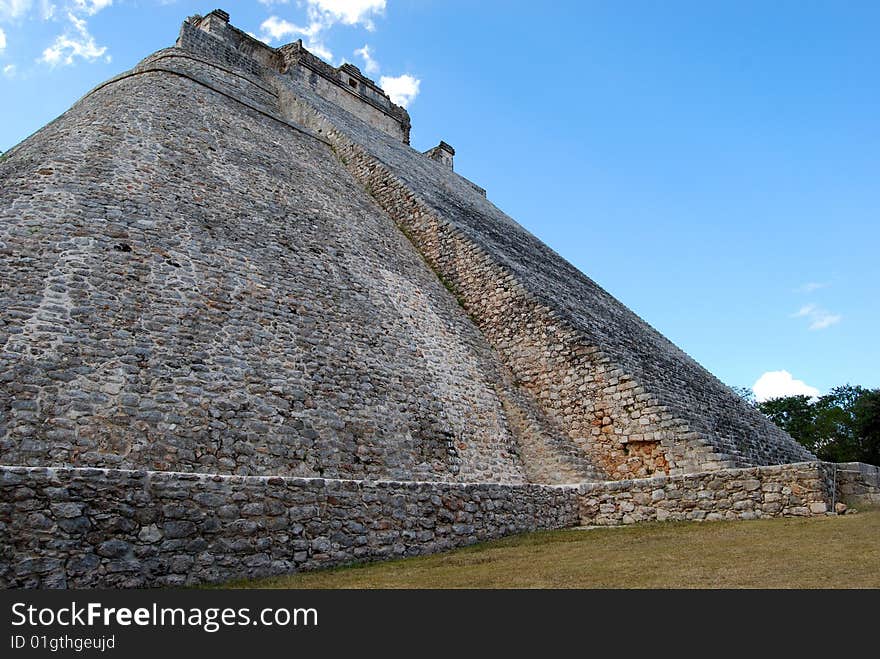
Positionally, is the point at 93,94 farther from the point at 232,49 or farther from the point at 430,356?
the point at 430,356

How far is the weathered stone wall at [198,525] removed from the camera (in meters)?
4.23

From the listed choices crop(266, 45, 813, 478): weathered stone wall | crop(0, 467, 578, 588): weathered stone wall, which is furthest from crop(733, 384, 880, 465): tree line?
crop(0, 467, 578, 588): weathered stone wall

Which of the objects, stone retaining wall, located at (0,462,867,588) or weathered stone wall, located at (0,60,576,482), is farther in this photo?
weathered stone wall, located at (0,60,576,482)

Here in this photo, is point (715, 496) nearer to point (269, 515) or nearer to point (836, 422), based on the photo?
point (269, 515)

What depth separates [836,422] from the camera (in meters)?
24.2

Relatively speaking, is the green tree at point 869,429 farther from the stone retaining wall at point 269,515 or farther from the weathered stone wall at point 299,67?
the weathered stone wall at point 299,67

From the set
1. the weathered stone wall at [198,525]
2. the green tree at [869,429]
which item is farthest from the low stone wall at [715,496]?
the green tree at [869,429]

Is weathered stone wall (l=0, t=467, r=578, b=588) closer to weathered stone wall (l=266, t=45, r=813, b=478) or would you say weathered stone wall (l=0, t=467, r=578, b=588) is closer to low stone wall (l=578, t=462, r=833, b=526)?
low stone wall (l=578, t=462, r=833, b=526)

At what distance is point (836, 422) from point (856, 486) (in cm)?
1933

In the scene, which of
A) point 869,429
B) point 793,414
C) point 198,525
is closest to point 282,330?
point 198,525

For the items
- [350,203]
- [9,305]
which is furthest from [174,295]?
[350,203]

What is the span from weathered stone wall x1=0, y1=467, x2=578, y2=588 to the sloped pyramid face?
94 centimetres

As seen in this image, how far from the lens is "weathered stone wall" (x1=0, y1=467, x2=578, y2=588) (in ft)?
13.9

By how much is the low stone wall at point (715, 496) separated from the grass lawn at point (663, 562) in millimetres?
335
